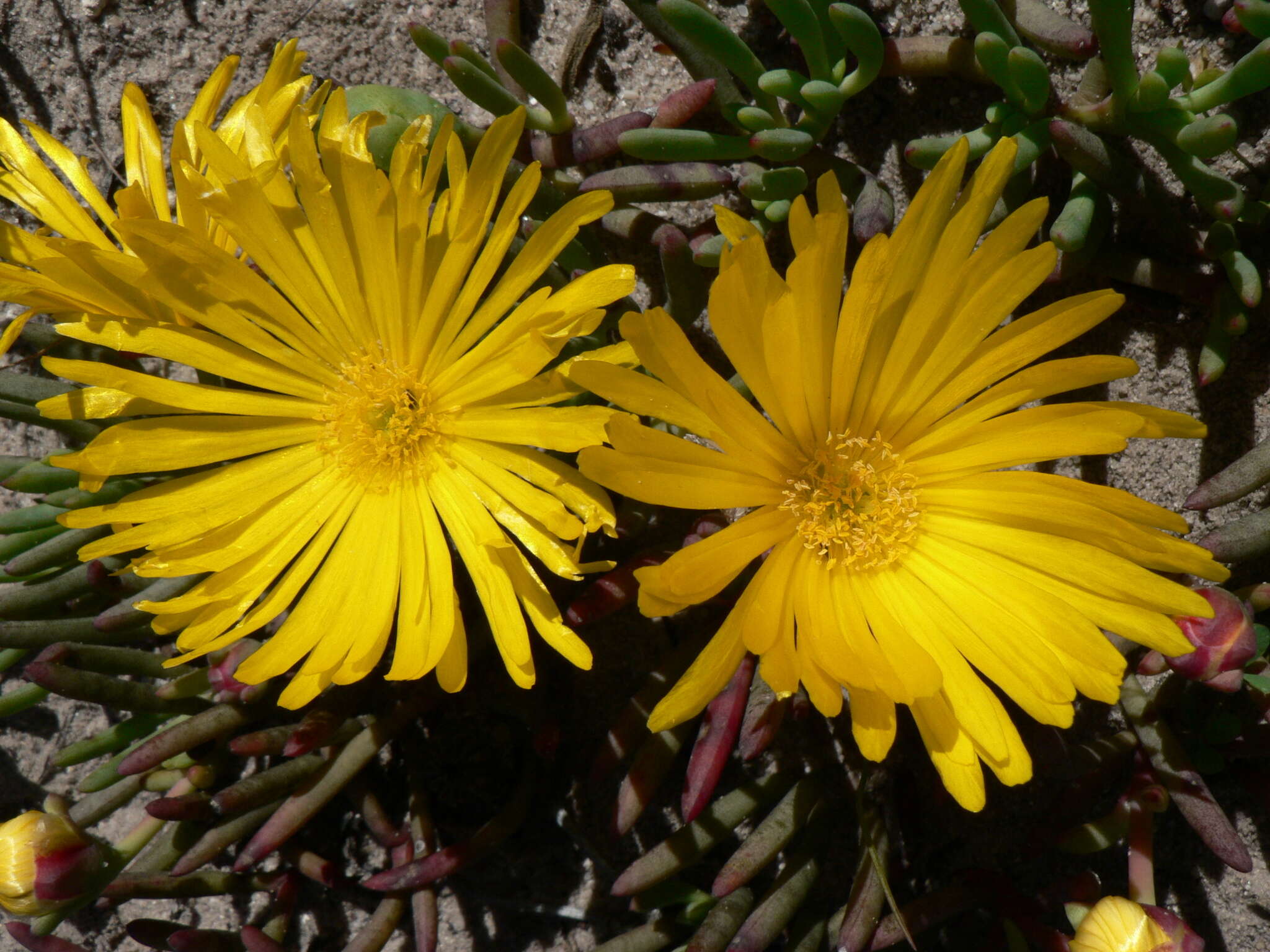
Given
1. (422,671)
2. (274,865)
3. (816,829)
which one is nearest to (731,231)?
(422,671)

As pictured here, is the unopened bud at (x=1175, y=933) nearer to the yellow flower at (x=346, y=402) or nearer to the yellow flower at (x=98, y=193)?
the yellow flower at (x=346, y=402)

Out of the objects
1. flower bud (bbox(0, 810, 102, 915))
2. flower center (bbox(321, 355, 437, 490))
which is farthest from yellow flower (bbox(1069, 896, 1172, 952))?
flower bud (bbox(0, 810, 102, 915))

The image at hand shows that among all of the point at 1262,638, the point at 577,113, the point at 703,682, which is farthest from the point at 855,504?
the point at 577,113

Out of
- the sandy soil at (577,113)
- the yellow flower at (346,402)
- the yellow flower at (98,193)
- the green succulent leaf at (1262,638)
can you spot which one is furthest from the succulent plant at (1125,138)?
the yellow flower at (98,193)

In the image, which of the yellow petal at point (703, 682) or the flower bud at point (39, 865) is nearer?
the yellow petal at point (703, 682)

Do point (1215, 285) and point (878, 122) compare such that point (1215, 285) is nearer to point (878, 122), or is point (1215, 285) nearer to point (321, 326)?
point (878, 122)

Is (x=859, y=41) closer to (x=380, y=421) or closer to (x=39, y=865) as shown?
(x=380, y=421)
